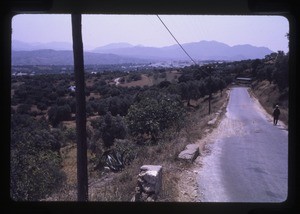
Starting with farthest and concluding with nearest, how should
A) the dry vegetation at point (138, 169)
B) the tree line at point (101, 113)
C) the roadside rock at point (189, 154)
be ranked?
the tree line at point (101, 113)
the roadside rock at point (189, 154)
the dry vegetation at point (138, 169)

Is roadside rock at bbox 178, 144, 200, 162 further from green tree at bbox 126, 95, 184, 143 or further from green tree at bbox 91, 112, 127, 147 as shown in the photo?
green tree at bbox 91, 112, 127, 147

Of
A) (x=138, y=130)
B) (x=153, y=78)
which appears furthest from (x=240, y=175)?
(x=153, y=78)

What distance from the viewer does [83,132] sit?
7301 mm

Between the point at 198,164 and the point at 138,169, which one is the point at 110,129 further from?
the point at 138,169

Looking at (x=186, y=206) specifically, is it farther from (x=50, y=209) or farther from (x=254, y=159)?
(x=254, y=159)

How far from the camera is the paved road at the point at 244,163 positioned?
11414 millimetres

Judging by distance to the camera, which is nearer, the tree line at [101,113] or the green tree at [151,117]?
the tree line at [101,113]

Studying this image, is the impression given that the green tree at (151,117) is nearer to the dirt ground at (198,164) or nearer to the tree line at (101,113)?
the tree line at (101,113)

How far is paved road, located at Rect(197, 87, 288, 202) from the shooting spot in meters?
11.4

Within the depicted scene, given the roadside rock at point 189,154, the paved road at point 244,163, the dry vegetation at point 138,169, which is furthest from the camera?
the roadside rock at point 189,154

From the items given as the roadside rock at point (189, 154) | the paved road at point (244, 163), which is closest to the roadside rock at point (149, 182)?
the paved road at point (244, 163)

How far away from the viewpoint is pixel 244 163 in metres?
17.5

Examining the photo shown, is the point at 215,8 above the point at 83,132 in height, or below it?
above

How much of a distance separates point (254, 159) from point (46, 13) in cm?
1692
